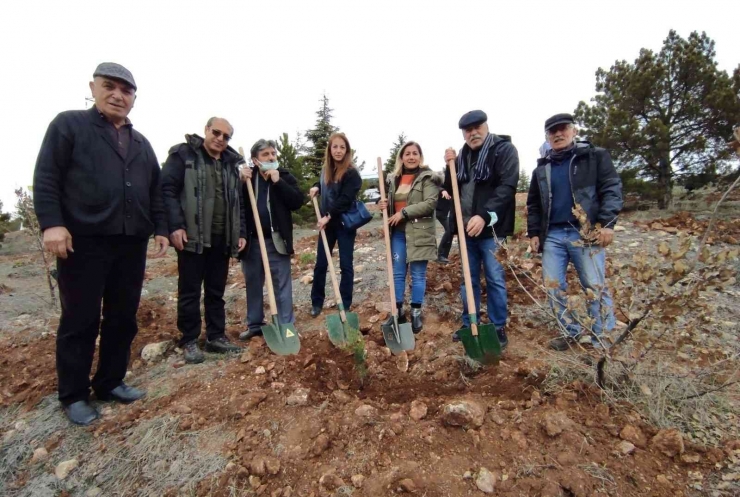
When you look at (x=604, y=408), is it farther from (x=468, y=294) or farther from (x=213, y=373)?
(x=213, y=373)

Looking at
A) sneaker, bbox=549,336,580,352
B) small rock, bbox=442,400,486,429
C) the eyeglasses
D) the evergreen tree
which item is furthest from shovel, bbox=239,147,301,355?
the evergreen tree

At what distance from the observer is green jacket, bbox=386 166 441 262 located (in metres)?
3.59

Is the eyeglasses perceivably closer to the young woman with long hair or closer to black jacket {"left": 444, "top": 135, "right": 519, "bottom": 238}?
the young woman with long hair

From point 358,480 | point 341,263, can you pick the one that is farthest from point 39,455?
point 341,263

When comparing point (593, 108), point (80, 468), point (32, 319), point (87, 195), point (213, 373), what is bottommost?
point (80, 468)

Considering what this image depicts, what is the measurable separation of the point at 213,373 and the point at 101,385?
0.72m

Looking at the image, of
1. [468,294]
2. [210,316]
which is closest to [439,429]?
[468,294]

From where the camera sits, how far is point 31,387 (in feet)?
9.39

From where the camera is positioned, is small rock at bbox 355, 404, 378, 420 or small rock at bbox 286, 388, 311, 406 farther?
small rock at bbox 286, 388, 311, 406

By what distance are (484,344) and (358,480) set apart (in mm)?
1434

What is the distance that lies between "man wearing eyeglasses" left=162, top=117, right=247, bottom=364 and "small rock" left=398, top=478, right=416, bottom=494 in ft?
6.84

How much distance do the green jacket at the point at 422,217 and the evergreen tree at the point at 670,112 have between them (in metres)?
7.43

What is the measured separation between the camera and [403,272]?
3793 mm

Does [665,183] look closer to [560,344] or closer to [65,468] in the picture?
[560,344]
